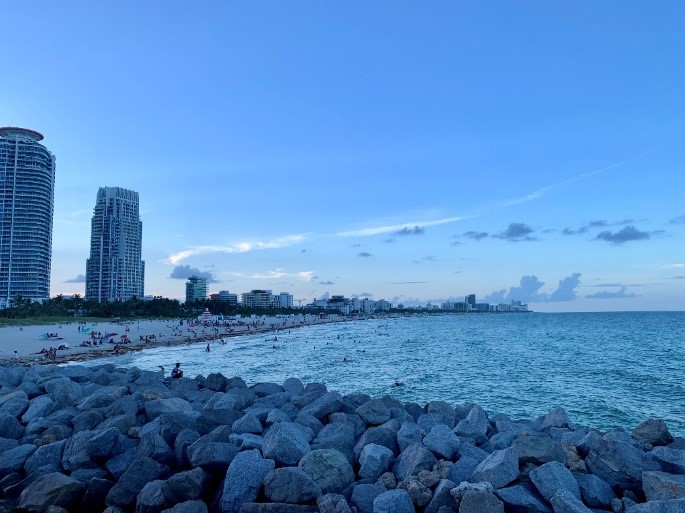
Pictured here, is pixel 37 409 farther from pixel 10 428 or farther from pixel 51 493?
pixel 51 493

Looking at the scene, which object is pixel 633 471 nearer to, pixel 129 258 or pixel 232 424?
pixel 232 424

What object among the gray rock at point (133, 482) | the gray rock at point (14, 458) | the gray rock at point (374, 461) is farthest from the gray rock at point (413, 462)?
the gray rock at point (14, 458)

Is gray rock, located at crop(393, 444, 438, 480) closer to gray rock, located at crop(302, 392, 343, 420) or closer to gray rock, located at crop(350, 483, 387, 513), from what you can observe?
gray rock, located at crop(350, 483, 387, 513)

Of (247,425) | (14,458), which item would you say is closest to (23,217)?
(14,458)

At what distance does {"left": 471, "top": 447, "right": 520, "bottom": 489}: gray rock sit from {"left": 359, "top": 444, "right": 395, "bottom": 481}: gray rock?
62.3 inches

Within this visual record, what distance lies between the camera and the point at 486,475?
7730 mm

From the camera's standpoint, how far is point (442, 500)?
7.27 metres

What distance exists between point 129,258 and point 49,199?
4620 cm

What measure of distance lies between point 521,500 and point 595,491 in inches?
58.9

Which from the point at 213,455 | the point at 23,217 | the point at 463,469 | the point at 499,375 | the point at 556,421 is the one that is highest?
the point at 23,217

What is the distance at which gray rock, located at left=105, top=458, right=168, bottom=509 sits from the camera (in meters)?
8.03

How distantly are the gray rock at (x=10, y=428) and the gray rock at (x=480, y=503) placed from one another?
396 inches

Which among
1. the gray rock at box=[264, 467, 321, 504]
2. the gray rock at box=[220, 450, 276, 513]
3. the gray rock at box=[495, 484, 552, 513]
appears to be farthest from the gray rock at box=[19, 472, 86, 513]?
the gray rock at box=[495, 484, 552, 513]

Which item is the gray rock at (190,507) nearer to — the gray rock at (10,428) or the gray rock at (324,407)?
the gray rock at (324,407)
